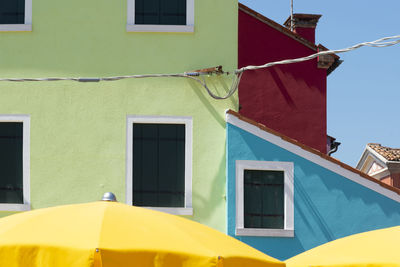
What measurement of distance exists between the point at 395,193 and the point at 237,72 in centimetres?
370

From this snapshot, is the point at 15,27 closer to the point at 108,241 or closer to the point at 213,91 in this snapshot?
the point at 213,91

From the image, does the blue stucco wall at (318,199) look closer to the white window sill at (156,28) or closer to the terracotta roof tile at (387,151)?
the white window sill at (156,28)

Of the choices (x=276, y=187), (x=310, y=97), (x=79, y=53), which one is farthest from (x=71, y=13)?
(x=310, y=97)

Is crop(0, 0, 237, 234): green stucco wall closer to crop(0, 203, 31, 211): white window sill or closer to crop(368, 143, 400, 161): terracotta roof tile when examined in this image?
crop(0, 203, 31, 211): white window sill

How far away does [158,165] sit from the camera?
1497 centimetres

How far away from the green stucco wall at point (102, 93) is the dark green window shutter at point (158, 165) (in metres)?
0.25

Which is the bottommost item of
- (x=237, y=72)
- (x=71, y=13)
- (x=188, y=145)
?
(x=188, y=145)

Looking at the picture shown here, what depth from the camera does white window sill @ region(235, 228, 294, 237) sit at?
1478 cm

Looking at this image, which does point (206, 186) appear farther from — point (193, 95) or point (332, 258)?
point (332, 258)

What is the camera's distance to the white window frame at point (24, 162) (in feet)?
48.2

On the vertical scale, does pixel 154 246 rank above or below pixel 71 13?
below

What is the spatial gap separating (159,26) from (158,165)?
2578 millimetres

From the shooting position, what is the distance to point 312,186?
15148mm

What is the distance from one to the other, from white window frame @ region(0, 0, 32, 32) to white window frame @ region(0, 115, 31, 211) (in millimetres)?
1641
